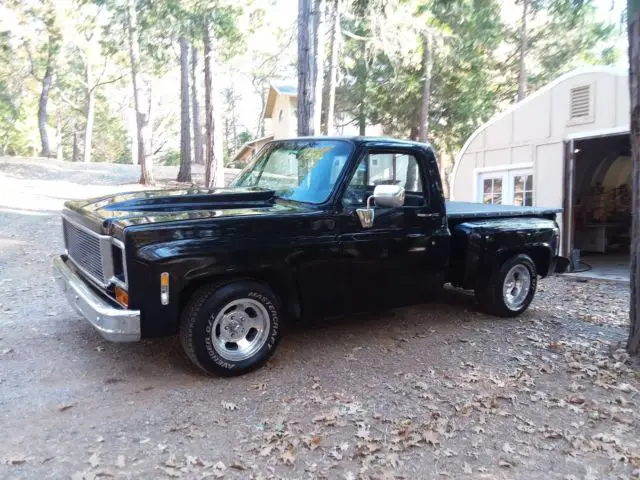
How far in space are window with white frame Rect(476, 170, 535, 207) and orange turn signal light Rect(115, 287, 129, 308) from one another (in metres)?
10.5

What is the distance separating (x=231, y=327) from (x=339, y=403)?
3.47 ft

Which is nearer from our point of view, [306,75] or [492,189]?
[306,75]

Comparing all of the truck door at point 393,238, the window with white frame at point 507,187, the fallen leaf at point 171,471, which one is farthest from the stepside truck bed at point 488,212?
the window with white frame at point 507,187

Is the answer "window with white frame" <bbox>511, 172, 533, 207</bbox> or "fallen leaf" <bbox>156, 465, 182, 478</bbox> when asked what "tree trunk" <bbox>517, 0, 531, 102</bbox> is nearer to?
"window with white frame" <bbox>511, 172, 533, 207</bbox>

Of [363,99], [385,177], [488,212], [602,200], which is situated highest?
[363,99]

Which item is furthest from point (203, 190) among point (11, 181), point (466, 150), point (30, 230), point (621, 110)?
point (11, 181)

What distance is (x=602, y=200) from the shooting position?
14219 millimetres

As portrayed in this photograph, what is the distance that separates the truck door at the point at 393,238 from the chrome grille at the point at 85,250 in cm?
203

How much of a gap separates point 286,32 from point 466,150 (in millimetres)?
6460

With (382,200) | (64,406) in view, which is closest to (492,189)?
(382,200)

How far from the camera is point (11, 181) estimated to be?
19062mm

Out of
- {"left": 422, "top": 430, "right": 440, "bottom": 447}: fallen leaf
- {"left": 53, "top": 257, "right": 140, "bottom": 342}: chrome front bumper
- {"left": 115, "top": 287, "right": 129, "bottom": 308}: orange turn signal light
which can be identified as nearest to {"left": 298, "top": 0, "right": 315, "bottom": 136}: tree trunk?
{"left": 53, "top": 257, "right": 140, "bottom": 342}: chrome front bumper

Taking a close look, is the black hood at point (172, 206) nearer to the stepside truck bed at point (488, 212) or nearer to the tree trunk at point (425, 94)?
the stepside truck bed at point (488, 212)

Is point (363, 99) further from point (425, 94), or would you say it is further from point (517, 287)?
point (517, 287)
